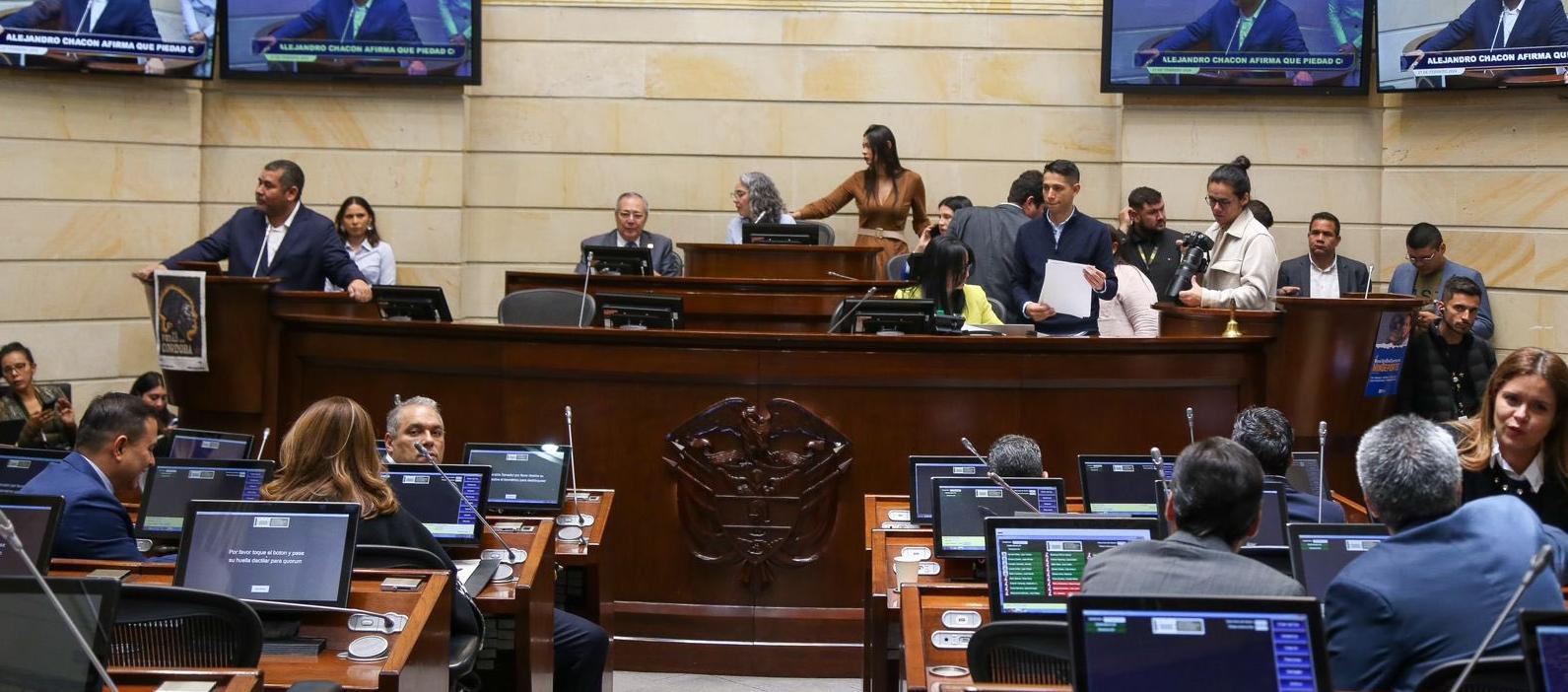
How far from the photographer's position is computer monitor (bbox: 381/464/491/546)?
4609 mm

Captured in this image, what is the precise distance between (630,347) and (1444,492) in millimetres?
3741

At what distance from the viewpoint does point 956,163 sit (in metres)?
11.1

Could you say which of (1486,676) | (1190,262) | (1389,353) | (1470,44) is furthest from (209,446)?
(1470,44)

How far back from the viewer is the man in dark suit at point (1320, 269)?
9.19 meters

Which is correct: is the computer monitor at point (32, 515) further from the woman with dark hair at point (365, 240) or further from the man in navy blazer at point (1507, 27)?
the man in navy blazer at point (1507, 27)

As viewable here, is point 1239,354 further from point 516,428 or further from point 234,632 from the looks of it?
point 234,632

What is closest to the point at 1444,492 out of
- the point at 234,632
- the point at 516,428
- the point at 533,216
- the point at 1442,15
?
the point at 234,632

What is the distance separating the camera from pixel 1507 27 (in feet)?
31.6

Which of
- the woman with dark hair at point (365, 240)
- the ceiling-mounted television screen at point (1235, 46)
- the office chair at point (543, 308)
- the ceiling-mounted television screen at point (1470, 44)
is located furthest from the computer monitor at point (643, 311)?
the ceiling-mounted television screen at point (1470, 44)

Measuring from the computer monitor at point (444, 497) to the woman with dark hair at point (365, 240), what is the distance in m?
5.05

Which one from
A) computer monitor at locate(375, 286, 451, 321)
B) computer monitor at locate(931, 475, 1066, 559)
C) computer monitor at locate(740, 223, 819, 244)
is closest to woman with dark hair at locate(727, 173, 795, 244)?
computer monitor at locate(740, 223, 819, 244)

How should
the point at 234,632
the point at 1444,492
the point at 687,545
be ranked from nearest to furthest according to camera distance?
the point at 1444,492 < the point at 234,632 < the point at 687,545

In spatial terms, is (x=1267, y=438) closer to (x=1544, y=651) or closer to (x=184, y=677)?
(x=1544, y=651)

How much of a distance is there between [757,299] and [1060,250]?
179 centimetres
